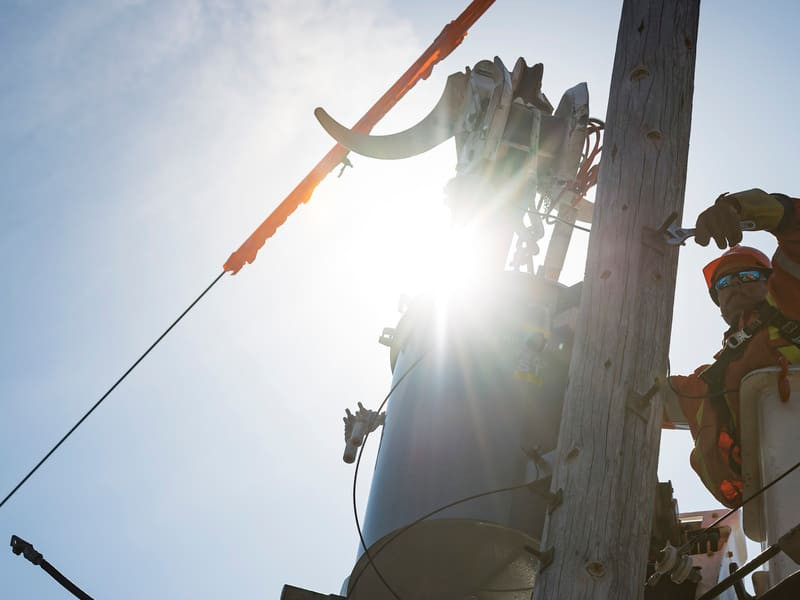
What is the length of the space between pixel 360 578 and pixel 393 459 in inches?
33.2

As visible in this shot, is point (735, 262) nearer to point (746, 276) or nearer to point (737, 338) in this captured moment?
point (746, 276)

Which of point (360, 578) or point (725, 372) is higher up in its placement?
point (725, 372)

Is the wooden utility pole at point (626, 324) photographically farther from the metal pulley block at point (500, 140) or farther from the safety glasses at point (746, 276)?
the metal pulley block at point (500, 140)

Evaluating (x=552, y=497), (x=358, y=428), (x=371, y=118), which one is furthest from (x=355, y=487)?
(x=371, y=118)

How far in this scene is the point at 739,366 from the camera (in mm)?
5191

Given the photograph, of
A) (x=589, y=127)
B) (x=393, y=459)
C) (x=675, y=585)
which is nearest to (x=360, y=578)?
(x=393, y=459)

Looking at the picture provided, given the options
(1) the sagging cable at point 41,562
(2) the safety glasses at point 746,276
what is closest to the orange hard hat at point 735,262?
(2) the safety glasses at point 746,276

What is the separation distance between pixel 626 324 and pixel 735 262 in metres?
1.68

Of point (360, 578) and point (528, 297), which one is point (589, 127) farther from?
point (360, 578)

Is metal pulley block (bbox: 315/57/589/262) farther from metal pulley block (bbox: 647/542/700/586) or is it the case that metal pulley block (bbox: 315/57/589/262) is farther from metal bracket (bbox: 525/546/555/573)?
metal bracket (bbox: 525/546/555/573)

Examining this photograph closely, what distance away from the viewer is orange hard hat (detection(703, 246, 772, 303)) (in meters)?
5.75

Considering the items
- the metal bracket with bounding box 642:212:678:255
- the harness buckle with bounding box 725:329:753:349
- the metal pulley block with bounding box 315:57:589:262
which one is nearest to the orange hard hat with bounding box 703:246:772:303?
the harness buckle with bounding box 725:329:753:349

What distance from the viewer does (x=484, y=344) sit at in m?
6.85

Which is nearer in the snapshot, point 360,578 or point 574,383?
point 574,383
